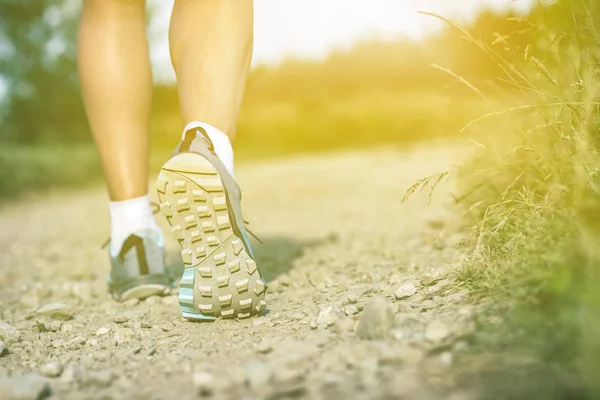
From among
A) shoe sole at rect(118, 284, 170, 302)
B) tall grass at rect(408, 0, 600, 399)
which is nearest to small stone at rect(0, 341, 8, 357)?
shoe sole at rect(118, 284, 170, 302)

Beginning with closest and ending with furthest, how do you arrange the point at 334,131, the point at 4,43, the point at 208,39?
the point at 208,39 → the point at 4,43 → the point at 334,131

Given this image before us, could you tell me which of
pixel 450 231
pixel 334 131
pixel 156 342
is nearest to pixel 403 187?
pixel 450 231

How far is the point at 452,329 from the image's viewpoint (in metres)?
0.98

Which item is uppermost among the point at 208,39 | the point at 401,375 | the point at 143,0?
the point at 143,0

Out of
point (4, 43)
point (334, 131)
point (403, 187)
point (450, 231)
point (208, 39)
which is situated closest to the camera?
point (208, 39)

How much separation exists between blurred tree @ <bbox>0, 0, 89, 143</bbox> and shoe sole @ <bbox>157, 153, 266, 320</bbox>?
8.13 m

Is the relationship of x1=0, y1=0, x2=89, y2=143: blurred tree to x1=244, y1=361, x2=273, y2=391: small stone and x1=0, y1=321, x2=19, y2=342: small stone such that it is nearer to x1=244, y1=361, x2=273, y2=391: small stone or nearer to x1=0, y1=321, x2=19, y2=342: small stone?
x1=0, y1=321, x2=19, y2=342: small stone

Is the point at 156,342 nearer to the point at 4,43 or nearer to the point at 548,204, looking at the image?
the point at 548,204

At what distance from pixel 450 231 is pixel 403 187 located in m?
1.98

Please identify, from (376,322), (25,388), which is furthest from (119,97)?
(376,322)

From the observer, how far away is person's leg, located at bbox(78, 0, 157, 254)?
165 cm

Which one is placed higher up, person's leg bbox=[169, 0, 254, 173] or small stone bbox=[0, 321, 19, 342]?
person's leg bbox=[169, 0, 254, 173]

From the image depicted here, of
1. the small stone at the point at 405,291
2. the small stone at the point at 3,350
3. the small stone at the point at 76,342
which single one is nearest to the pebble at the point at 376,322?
the small stone at the point at 405,291

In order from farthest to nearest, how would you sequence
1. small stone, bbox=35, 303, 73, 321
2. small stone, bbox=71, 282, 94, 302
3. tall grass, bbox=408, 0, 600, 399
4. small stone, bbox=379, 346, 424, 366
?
small stone, bbox=71, 282, 94, 302
small stone, bbox=35, 303, 73, 321
small stone, bbox=379, 346, 424, 366
tall grass, bbox=408, 0, 600, 399
